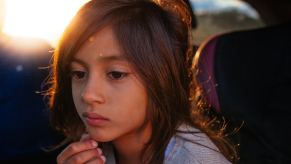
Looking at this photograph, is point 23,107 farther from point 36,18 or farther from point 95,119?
point 95,119

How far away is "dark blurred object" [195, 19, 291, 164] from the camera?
1.47 m

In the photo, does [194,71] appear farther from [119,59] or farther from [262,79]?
[119,59]

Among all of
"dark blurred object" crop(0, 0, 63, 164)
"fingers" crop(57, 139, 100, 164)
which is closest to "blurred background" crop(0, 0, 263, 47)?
"dark blurred object" crop(0, 0, 63, 164)

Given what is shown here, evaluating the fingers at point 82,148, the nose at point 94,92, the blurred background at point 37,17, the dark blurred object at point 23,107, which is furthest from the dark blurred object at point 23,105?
the nose at point 94,92

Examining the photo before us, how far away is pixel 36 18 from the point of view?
1.71m

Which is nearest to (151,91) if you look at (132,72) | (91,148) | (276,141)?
(132,72)

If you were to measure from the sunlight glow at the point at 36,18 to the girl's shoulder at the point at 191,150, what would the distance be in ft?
2.08

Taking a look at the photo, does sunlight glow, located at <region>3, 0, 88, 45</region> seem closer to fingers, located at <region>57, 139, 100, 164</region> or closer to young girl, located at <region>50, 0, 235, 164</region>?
young girl, located at <region>50, 0, 235, 164</region>

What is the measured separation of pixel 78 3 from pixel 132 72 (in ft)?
1.80

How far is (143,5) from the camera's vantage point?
1.17m

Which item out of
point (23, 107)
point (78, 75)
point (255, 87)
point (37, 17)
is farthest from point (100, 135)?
point (37, 17)

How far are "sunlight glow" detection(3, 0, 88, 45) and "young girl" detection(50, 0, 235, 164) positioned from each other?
430 millimetres

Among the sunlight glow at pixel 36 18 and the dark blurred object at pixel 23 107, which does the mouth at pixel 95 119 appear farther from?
the sunlight glow at pixel 36 18

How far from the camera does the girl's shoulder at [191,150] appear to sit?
115 cm
